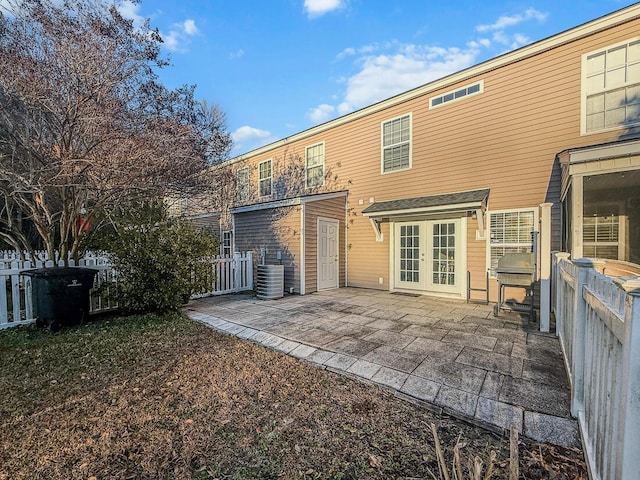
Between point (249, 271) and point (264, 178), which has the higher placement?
point (264, 178)

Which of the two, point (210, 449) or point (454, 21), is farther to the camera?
point (454, 21)

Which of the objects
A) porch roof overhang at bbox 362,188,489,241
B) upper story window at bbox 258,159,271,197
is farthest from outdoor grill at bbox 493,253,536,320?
upper story window at bbox 258,159,271,197

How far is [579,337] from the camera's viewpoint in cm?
227

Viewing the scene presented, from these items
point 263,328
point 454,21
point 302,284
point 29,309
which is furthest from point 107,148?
point 454,21

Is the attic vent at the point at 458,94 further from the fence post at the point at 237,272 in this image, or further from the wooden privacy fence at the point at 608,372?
the fence post at the point at 237,272

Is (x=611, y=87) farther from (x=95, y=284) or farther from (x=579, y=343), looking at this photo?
(x=95, y=284)

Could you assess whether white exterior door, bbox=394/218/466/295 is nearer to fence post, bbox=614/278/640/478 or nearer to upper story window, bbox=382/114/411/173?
upper story window, bbox=382/114/411/173

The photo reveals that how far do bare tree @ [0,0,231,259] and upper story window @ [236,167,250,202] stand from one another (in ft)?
19.9

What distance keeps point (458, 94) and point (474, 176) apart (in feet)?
6.72

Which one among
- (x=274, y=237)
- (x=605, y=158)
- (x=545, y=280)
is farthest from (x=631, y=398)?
(x=274, y=237)

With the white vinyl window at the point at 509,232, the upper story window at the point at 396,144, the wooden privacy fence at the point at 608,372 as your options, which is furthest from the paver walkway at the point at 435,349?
the upper story window at the point at 396,144

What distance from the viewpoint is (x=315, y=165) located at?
33.0 feet

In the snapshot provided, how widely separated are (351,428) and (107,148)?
6.28 m

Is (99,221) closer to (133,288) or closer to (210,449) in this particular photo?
(133,288)
